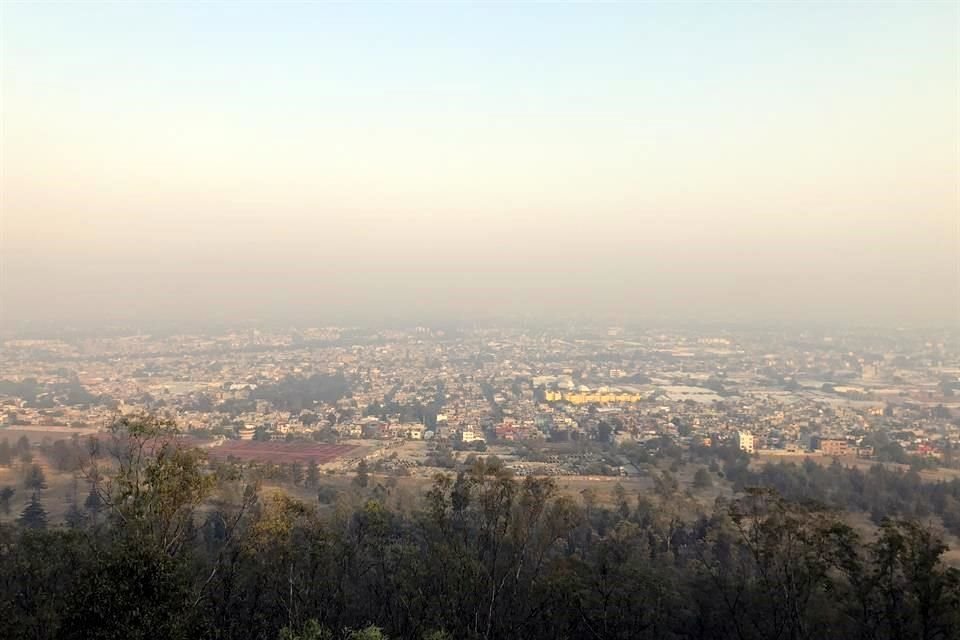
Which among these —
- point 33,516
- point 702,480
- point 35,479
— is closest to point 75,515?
point 33,516

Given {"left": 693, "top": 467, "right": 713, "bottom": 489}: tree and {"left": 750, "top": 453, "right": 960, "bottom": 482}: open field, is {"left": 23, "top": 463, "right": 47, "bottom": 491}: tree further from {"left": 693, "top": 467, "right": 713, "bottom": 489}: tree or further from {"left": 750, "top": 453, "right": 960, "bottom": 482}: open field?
{"left": 750, "top": 453, "right": 960, "bottom": 482}: open field

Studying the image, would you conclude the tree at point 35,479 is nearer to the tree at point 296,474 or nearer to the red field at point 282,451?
the red field at point 282,451

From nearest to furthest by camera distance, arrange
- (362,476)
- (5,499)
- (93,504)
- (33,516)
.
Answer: (33,516), (93,504), (5,499), (362,476)

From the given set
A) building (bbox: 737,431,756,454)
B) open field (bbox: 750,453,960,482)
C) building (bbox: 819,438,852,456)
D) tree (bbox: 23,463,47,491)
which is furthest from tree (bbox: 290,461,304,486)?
building (bbox: 819,438,852,456)

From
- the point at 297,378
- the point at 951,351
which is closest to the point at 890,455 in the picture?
the point at 951,351

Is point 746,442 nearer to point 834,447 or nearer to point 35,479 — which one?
point 834,447

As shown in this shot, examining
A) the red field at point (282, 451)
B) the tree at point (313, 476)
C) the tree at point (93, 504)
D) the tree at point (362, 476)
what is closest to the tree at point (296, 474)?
the tree at point (313, 476)
